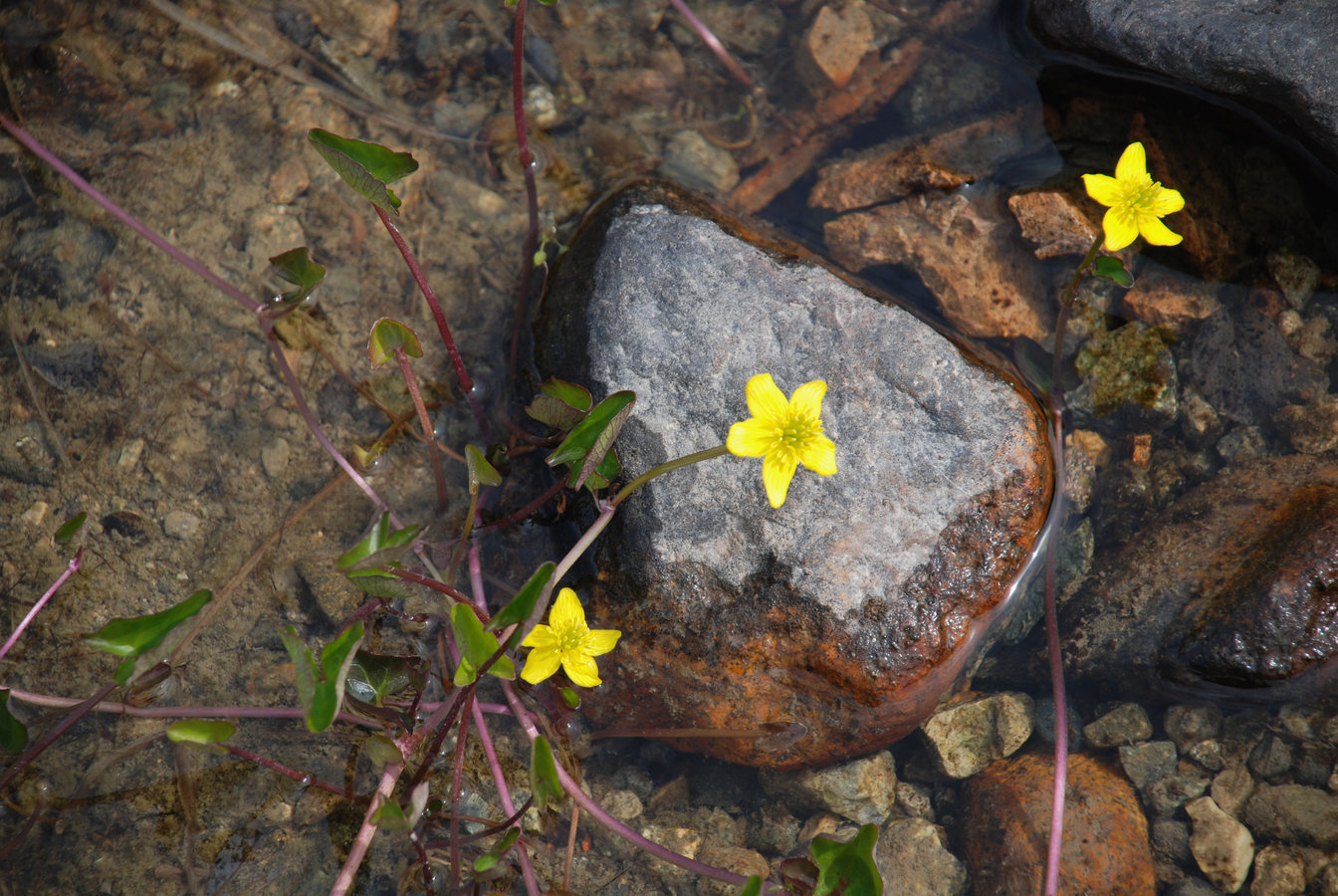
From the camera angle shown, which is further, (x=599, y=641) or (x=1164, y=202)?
(x=1164, y=202)

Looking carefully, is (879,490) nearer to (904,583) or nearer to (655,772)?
(904,583)

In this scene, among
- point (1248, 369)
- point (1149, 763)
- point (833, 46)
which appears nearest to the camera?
point (1149, 763)

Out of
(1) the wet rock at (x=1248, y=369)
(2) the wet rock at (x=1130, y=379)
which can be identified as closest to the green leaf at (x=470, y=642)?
(2) the wet rock at (x=1130, y=379)

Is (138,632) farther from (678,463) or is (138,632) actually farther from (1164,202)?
(1164,202)

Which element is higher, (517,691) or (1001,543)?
(1001,543)

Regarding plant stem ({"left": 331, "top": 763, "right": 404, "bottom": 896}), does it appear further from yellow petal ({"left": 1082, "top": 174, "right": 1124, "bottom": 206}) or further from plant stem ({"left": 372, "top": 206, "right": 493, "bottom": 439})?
yellow petal ({"left": 1082, "top": 174, "right": 1124, "bottom": 206})

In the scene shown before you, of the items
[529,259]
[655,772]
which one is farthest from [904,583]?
[529,259]

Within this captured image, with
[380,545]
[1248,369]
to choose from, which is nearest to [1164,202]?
[1248,369]
